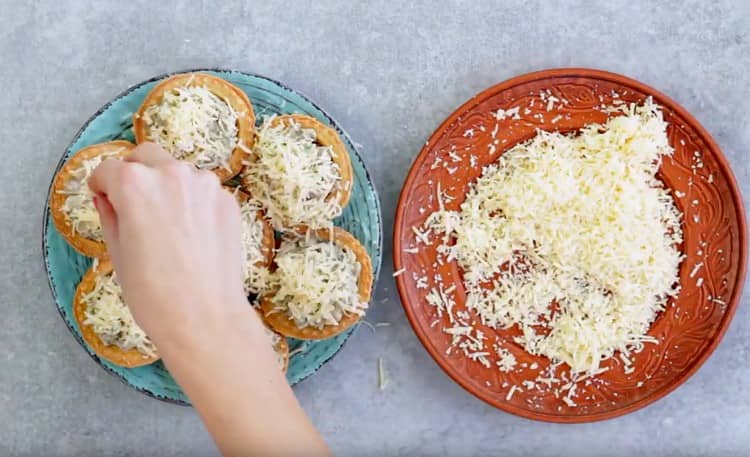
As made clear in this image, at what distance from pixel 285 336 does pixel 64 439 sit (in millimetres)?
651

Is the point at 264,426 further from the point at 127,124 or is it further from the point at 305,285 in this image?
the point at 127,124

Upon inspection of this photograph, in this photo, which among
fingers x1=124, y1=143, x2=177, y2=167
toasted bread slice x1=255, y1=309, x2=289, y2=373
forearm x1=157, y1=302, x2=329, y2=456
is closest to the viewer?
forearm x1=157, y1=302, x2=329, y2=456

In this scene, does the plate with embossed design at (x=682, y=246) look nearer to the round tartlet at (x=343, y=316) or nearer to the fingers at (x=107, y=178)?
the round tartlet at (x=343, y=316)

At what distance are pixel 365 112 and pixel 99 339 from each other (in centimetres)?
81

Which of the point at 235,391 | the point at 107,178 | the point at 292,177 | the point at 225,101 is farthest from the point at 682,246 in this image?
the point at 107,178

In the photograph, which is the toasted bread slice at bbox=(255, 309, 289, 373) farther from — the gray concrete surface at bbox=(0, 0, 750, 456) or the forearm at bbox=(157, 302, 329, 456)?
the forearm at bbox=(157, 302, 329, 456)

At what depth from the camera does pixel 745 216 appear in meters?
1.83

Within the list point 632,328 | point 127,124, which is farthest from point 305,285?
point 632,328

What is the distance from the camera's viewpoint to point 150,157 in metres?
1.25

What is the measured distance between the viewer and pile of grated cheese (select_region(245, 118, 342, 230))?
166 centimetres

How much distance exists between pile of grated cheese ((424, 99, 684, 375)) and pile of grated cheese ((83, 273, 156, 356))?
69 centimetres

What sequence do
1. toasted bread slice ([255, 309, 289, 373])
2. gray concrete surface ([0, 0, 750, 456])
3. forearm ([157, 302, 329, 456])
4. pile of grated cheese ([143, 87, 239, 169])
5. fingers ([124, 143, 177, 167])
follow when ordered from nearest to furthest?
forearm ([157, 302, 329, 456])
fingers ([124, 143, 177, 167])
pile of grated cheese ([143, 87, 239, 169])
toasted bread slice ([255, 309, 289, 373])
gray concrete surface ([0, 0, 750, 456])

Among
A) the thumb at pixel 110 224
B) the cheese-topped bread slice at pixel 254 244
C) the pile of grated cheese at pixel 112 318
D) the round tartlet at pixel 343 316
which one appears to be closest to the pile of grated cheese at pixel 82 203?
the pile of grated cheese at pixel 112 318

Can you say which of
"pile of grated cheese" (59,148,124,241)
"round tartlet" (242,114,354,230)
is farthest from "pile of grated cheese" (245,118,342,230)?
"pile of grated cheese" (59,148,124,241)
